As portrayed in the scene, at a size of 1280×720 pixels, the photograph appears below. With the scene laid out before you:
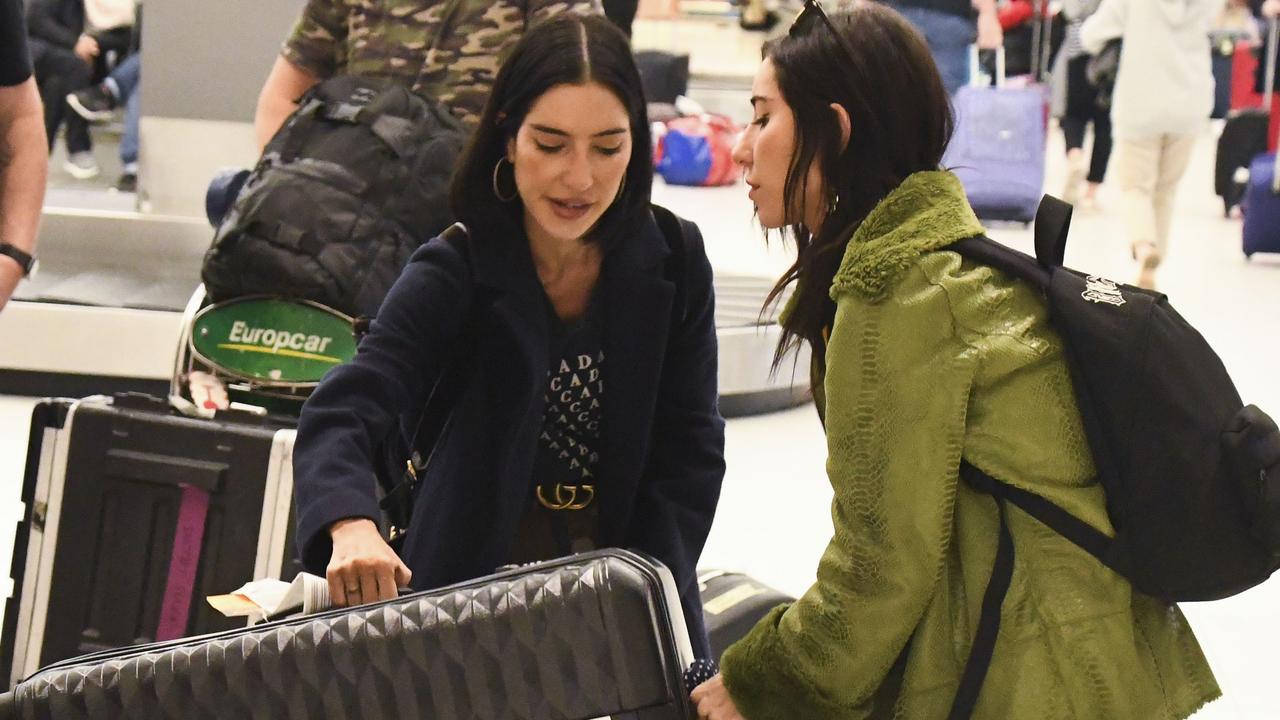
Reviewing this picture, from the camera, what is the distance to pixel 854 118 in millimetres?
1496

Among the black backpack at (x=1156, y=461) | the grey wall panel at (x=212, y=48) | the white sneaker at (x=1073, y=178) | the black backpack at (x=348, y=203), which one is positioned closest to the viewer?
the black backpack at (x=1156, y=461)

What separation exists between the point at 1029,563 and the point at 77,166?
960cm

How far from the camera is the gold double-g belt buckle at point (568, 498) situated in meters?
2.04

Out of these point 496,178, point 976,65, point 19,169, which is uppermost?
point 496,178

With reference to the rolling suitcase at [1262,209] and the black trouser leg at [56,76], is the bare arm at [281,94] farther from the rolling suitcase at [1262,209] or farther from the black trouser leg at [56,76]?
the black trouser leg at [56,76]

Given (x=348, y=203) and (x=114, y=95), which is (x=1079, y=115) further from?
(x=348, y=203)

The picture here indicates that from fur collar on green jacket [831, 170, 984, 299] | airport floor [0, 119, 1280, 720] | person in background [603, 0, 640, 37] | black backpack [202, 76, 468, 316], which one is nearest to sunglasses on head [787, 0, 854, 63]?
fur collar on green jacket [831, 170, 984, 299]

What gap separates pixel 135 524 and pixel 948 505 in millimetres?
1697

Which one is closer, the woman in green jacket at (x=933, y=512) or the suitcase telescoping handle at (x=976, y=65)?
the woman in green jacket at (x=933, y=512)

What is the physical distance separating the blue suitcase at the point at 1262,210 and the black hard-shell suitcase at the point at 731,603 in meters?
6.21

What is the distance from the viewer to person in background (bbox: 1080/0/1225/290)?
277 inches

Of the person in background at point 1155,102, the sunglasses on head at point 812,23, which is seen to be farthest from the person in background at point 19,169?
the person in background at point 1155,102

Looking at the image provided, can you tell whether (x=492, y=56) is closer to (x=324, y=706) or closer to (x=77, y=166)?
(x=324, y=706)

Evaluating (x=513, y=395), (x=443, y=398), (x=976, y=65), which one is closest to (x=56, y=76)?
(x=976, y=65)
